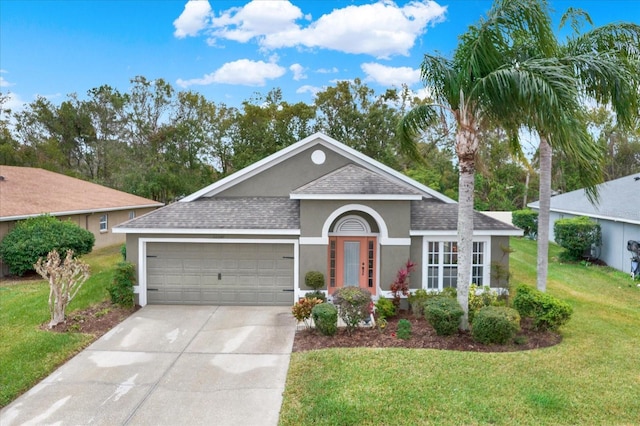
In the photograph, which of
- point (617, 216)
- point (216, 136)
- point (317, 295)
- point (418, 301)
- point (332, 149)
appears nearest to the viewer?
point (418, 301)

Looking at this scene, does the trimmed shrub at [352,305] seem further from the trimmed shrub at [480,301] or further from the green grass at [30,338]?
the green grass at [30,338]

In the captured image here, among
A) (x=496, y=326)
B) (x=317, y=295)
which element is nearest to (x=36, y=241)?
(x=317, y=295)

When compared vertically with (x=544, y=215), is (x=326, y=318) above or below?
below

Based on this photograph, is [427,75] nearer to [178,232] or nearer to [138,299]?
[178,232]

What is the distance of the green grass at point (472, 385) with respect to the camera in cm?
612

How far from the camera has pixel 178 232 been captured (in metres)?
12.5

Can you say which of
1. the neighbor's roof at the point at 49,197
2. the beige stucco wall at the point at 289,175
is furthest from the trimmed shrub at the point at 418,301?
the neighbor's roof at the point at 49,197

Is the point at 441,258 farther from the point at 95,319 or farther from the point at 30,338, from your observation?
the point at 30,338

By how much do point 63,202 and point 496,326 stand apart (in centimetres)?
2174

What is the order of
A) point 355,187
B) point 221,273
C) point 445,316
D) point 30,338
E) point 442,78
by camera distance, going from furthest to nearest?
point 221,273 < point 355,187 < point 442,78 < point 30,338 < point 445,316

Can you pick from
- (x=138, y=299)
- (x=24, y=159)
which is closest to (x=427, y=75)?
(x=138, y=299)

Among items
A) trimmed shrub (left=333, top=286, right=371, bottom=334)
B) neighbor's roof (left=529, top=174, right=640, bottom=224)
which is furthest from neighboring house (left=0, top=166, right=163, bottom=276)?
neighbor's roof (left=529, top=174, right=640, bottom=224)

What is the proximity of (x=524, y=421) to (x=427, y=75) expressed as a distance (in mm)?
7564

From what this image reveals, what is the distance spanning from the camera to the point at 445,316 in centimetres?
918
